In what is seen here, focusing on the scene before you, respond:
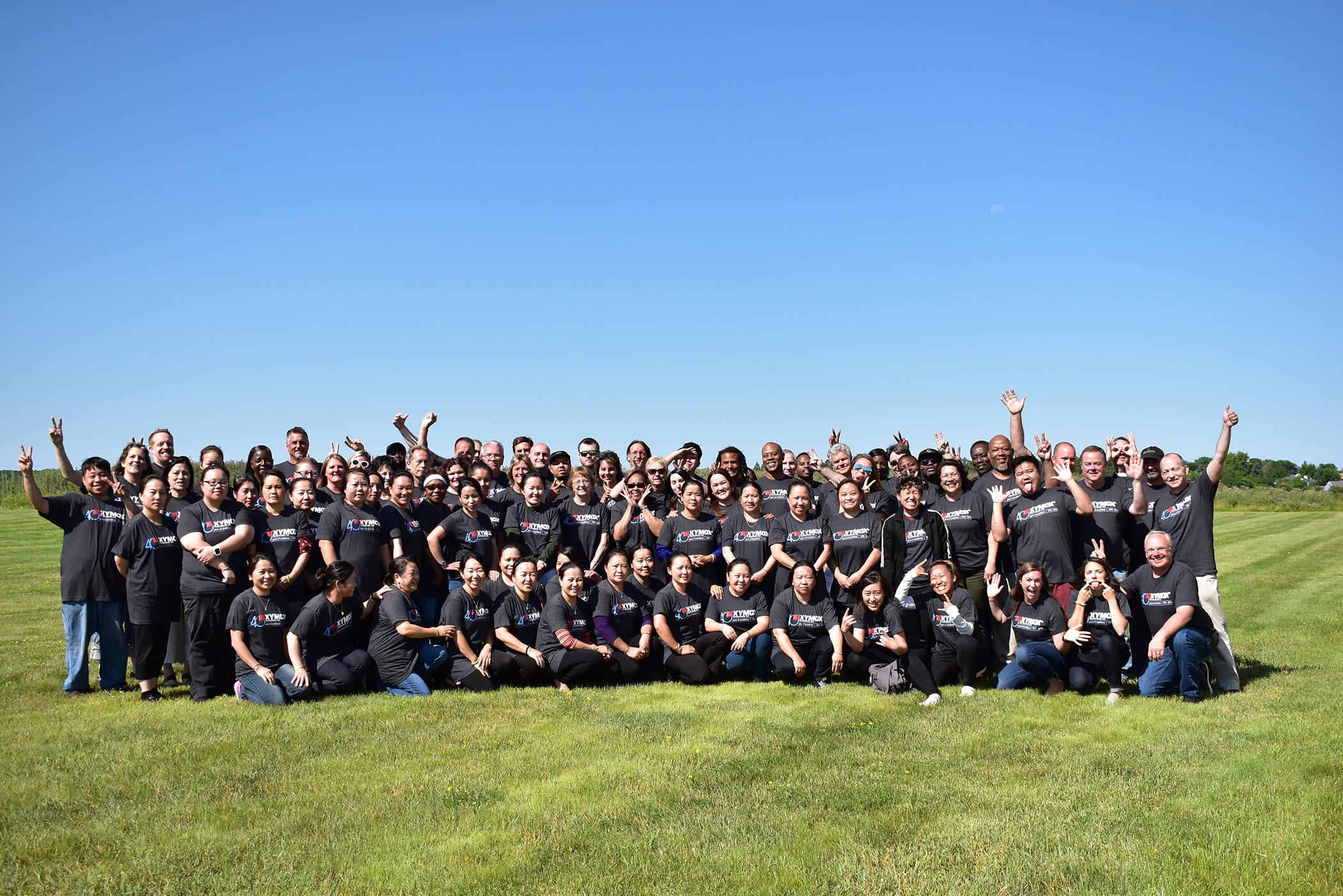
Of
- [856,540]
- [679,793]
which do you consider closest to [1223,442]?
[856,540]

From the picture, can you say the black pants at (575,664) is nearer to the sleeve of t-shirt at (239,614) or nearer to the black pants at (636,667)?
the black pants at (636,667)

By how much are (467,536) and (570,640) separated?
1588 mm

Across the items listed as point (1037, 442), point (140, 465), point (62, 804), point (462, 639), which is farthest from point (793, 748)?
point (140, 465)

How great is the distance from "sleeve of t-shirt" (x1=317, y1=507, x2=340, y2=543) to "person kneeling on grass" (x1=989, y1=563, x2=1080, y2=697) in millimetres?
6560

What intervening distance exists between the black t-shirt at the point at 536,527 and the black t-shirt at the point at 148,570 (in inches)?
130

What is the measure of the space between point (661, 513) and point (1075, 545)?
4386 millimetres

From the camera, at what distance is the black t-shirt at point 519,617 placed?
9.95 meters

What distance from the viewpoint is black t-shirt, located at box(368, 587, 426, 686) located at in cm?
955

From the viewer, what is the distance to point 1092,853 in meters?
5.32

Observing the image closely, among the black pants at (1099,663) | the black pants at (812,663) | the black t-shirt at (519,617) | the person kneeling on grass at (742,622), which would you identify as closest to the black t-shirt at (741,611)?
the person kneeling on grass at (742,622)

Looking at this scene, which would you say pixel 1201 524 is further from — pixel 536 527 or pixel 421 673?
pixel 421 673

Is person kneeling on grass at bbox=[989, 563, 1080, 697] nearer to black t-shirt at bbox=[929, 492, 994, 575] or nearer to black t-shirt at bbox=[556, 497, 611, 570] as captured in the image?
black t-shirt at bbox=[929, 492, 994, 575]

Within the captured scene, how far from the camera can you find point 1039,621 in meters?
9.37

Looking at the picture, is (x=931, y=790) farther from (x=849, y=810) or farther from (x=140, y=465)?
(x=140, y=465)
